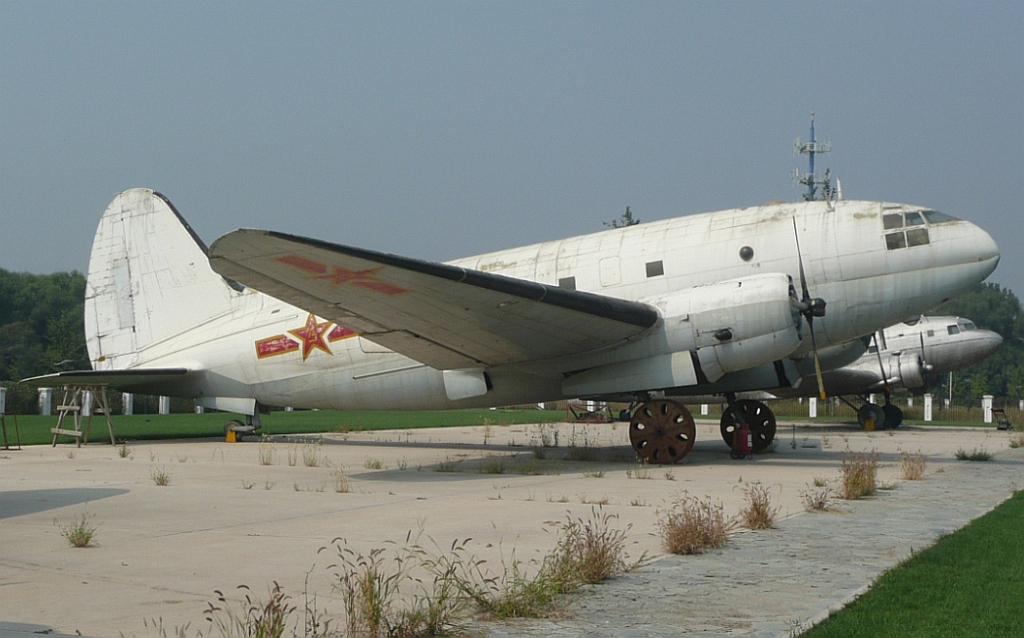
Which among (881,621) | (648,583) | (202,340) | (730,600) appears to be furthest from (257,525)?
(202,340)

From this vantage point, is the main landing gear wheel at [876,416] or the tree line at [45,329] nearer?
the main landing gear wheel at [876,416]

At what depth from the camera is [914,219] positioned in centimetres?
1608

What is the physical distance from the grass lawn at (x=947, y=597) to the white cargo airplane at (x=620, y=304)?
7412 millimetres

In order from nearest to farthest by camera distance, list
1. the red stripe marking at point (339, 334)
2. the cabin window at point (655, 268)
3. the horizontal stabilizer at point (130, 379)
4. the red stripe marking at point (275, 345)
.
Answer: the cabin window at point (655, 268)
the red stripe marking at point (339, 334)
the red stripe marking at point (275, 345)
the horizontal stabilizer at point (130, 379)

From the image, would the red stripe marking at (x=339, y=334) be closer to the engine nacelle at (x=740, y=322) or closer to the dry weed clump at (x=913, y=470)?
the engine nacelle at (x=740, y=322)

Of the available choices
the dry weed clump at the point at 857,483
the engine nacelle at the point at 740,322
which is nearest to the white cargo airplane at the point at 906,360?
the engine nacelle at the point at 740,322

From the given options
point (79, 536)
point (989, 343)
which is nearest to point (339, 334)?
point (79, 536)

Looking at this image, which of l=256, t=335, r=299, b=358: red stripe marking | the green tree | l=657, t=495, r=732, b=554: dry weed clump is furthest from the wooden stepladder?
the green tree

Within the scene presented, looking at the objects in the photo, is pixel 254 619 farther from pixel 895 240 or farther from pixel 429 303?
pixel 895 240

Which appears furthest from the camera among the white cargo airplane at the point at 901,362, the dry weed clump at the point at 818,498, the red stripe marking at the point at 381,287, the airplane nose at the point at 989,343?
the airplane nose at the point at 989,343

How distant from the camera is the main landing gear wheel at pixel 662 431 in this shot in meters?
16.2

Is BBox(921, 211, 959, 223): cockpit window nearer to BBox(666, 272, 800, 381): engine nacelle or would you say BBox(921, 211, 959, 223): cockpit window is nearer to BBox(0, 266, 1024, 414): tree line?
BBox(666, 272, 800, 381): engine nacelle

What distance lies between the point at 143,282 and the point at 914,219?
17496mm

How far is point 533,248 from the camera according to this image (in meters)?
18.6
